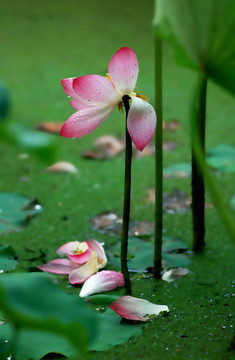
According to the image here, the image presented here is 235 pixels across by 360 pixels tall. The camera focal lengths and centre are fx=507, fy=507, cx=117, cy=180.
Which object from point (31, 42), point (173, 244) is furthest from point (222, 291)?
point (31, 42)

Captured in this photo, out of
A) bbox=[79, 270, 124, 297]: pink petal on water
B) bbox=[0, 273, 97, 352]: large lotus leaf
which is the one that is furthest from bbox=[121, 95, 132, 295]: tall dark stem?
bbox=[0, 273, 97, 352]: large lotus leaf

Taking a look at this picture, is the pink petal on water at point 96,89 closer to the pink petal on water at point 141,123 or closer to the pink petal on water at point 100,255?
the pink petal on water at point 141,123

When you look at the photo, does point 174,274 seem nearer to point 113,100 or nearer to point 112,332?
point 112,332

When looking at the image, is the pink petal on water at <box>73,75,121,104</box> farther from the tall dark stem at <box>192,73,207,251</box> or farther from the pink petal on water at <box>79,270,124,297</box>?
the pink petal on water at <box>79,270,124,297</box>

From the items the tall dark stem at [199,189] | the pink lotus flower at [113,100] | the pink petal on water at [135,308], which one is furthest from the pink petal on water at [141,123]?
the pink petal on water at [135,308]

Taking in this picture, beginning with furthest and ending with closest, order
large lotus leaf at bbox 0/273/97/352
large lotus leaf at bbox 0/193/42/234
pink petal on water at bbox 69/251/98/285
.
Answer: large lotus leaf at bbox 0/193/42/234
pink petal on water at bbox 69/251/98/285
large lotus leaf at bbox 0/273/97/352

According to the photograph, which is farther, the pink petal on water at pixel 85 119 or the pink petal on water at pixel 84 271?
the pink petal on water at pixel 84 271
